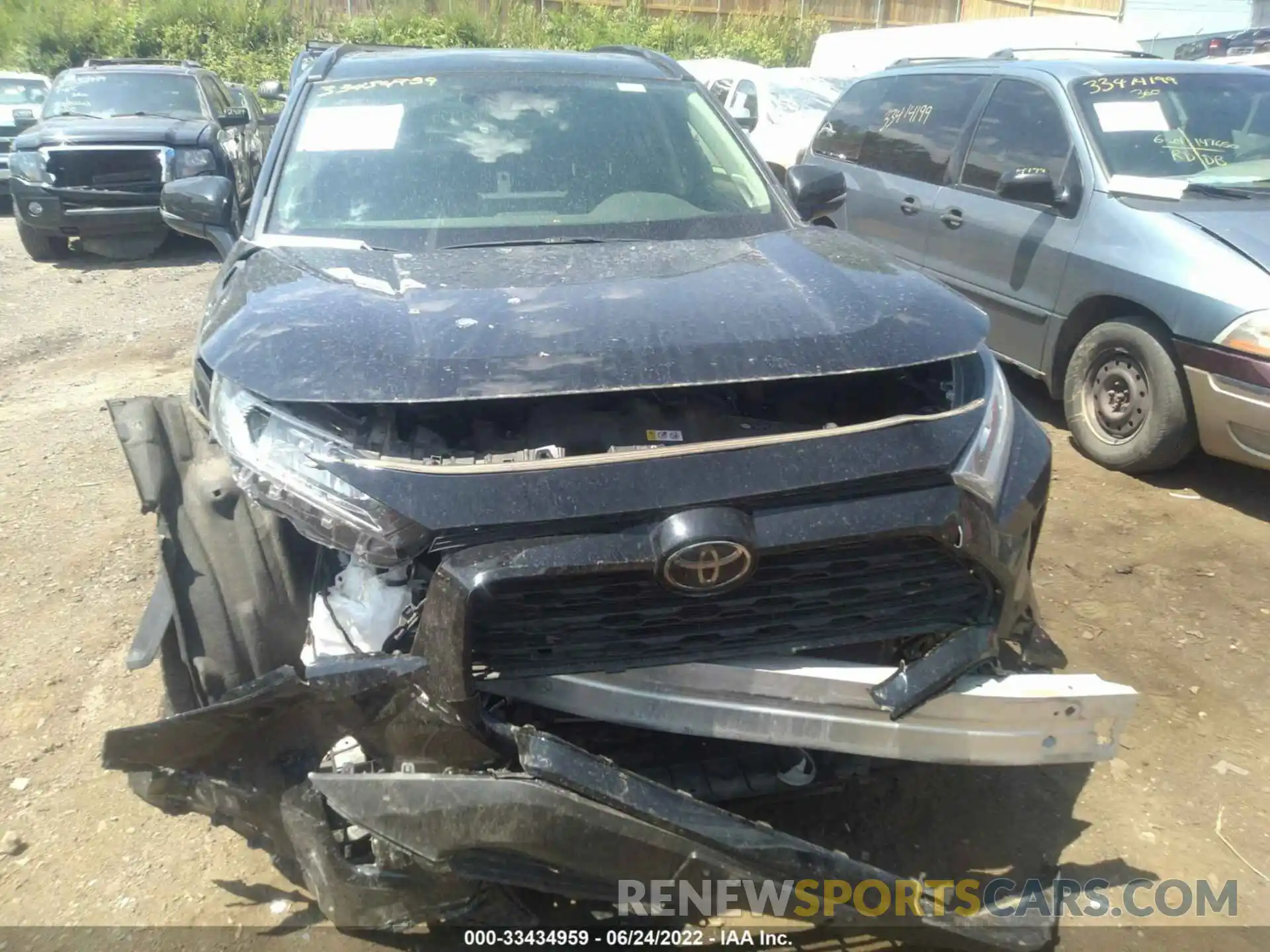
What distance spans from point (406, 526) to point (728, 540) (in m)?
0.58

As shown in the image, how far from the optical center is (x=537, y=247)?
9.61ft

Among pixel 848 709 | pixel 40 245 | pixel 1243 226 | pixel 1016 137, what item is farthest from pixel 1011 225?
pixel 40 245

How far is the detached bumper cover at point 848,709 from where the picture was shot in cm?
195

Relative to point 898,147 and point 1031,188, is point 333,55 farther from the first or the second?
point 898,147

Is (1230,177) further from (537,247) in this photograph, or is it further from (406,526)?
(406,526)

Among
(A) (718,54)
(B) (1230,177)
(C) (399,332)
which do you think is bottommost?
(A) (718,54)

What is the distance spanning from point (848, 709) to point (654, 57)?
3100mm

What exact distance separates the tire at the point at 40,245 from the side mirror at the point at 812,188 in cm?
897

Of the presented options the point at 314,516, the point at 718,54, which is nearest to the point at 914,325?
the point at 314,516

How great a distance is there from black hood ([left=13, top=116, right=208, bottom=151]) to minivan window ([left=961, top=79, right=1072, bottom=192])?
750cm

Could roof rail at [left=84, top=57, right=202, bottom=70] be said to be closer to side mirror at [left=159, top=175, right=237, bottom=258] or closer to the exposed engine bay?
side mirror at [left=159, top=175, right=237, bottom=258]

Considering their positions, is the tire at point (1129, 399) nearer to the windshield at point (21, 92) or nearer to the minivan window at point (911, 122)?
the minivan window at point (911, 122)

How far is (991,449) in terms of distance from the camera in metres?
2.20

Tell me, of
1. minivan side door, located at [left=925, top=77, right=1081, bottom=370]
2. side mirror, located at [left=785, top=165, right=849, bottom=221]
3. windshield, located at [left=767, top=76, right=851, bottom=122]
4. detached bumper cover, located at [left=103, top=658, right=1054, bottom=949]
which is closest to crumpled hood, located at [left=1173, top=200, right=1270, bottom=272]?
minivan side door, located at [left=925, top=77, right=1081, bottom=370]
